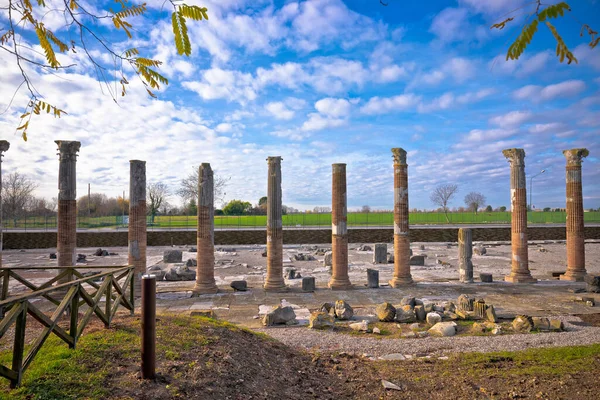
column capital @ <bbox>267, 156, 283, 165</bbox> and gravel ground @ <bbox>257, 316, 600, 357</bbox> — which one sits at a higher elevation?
column capital @ <bbox>267, 156, 283, 165</bbox>

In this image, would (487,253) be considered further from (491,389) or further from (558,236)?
(491,389)

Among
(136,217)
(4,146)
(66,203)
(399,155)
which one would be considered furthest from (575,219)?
(4,146)

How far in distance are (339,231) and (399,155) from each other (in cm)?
418

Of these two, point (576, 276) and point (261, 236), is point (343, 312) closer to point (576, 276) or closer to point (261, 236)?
point (576, 276)

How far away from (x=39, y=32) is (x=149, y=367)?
4.07m

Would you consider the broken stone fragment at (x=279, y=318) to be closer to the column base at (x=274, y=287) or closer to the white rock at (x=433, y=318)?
the white rock at (x=433, y=318)

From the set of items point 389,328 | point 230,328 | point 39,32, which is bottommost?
point 389,328

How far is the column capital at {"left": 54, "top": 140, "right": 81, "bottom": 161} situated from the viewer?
44.6ft

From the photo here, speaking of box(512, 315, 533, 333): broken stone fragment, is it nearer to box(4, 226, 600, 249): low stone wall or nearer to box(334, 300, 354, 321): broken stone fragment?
box(334, 300, 354, 321): broken stone fragment

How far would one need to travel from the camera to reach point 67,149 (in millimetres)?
13633

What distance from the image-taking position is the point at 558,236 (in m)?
37.1

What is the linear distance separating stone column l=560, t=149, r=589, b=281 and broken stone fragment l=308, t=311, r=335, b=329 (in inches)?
510

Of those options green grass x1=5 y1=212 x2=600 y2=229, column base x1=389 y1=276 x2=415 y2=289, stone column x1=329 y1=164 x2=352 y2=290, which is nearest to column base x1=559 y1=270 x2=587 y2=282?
column base x1=389 y1=276 x2=415 y2=289

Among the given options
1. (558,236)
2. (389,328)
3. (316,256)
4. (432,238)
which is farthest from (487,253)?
(389,328)
